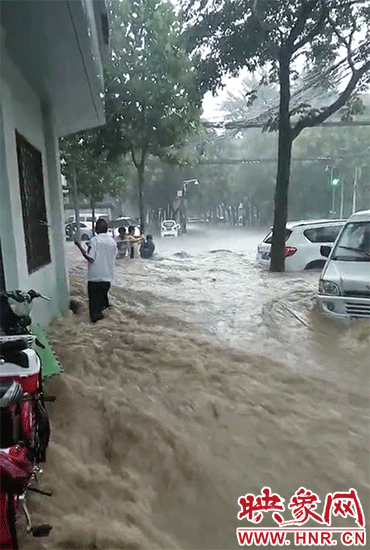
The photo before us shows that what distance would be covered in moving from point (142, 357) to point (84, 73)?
97.8 inches

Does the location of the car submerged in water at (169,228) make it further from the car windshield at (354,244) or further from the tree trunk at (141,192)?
the car windshield at (354,244)

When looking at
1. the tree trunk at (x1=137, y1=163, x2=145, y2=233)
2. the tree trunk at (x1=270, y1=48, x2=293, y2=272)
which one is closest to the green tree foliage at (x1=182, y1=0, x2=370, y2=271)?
the tree trunk at (x1=270, y1=48, x2=293, y2=272)

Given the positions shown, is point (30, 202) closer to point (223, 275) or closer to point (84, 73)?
point (84, 73)

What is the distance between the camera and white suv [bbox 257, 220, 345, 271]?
7.90 m

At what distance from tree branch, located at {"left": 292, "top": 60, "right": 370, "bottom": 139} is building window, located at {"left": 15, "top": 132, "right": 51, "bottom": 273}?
5538 mm

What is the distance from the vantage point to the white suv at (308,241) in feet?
25.9

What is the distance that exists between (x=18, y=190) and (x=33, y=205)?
2.98 ft

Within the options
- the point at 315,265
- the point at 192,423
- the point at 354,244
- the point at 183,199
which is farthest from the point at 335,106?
the point at 192,423

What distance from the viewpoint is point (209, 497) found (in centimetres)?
212

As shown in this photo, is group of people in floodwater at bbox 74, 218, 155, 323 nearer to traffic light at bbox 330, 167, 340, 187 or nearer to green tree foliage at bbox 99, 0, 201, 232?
green tree foliage at bbox 99, 0, 201, 232

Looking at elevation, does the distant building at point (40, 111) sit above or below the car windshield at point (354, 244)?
above

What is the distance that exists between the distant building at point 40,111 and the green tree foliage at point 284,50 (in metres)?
3.16

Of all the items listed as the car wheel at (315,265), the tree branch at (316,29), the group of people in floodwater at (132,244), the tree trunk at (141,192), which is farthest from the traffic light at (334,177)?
the group of people in floodwater at (132,244)

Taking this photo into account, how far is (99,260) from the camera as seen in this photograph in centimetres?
464
